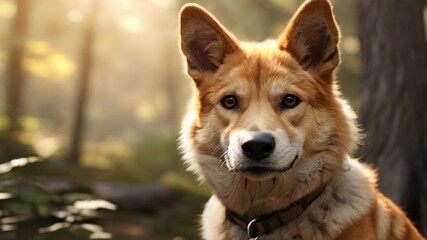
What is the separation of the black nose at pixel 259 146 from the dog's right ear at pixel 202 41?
43.0 inches

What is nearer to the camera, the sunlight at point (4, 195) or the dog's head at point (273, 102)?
the dog's head at point (273, 102)

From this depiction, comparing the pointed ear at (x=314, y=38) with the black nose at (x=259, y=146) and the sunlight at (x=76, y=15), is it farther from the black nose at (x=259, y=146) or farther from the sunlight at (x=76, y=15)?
the sunlight at (x=76, y=15)

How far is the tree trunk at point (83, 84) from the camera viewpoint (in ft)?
62.5

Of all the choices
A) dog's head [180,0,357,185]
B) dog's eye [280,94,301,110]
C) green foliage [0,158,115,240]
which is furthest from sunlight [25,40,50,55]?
dog's eye [280,94,301,110]

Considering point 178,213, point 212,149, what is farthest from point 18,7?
Result: point 212,149

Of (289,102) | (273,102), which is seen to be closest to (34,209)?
(273,102)

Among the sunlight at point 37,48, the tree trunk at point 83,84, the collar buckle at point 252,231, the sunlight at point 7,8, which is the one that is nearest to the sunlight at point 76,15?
the tree trunk at point 83,84

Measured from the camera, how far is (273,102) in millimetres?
4262

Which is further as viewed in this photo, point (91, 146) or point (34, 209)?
point (91, 146)

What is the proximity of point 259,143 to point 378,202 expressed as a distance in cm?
132

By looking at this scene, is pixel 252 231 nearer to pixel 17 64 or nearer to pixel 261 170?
pixel 261 170

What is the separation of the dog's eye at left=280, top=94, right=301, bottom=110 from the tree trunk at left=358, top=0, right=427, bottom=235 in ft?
9.11

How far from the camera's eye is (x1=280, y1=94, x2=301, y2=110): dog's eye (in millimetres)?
4258

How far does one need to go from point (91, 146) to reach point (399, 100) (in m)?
23.8
